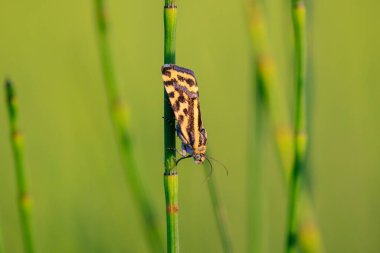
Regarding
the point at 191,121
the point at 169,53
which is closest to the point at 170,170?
the point at 169,53

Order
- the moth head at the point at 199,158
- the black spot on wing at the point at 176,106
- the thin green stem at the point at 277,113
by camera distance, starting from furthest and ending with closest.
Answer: the moth head at the point at 199,158, the black spot on wing at the point at 176,106, the thin green stem at the point at 277,113

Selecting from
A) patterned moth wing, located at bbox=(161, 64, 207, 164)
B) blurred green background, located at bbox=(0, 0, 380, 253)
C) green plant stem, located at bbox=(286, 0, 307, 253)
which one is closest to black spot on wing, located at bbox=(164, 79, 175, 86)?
patterned moth wing, located at bbox=(161, 64, 207, 164)

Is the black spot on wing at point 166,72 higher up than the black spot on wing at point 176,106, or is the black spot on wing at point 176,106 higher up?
the black spot on wing at point 166,72

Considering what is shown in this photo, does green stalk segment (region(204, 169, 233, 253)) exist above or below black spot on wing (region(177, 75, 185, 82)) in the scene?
below

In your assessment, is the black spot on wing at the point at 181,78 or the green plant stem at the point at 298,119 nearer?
the green plant stem at the point at 298,119

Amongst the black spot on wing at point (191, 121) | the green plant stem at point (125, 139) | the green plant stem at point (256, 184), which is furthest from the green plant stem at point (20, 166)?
the green plant stem at point (256, 184)

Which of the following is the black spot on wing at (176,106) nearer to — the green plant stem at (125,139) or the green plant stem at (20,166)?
the green plant stem at (125,139)

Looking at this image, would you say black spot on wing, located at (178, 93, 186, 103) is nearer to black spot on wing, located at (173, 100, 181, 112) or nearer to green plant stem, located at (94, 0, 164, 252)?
black spot on wing, located at (173, 100, 181, 112)
